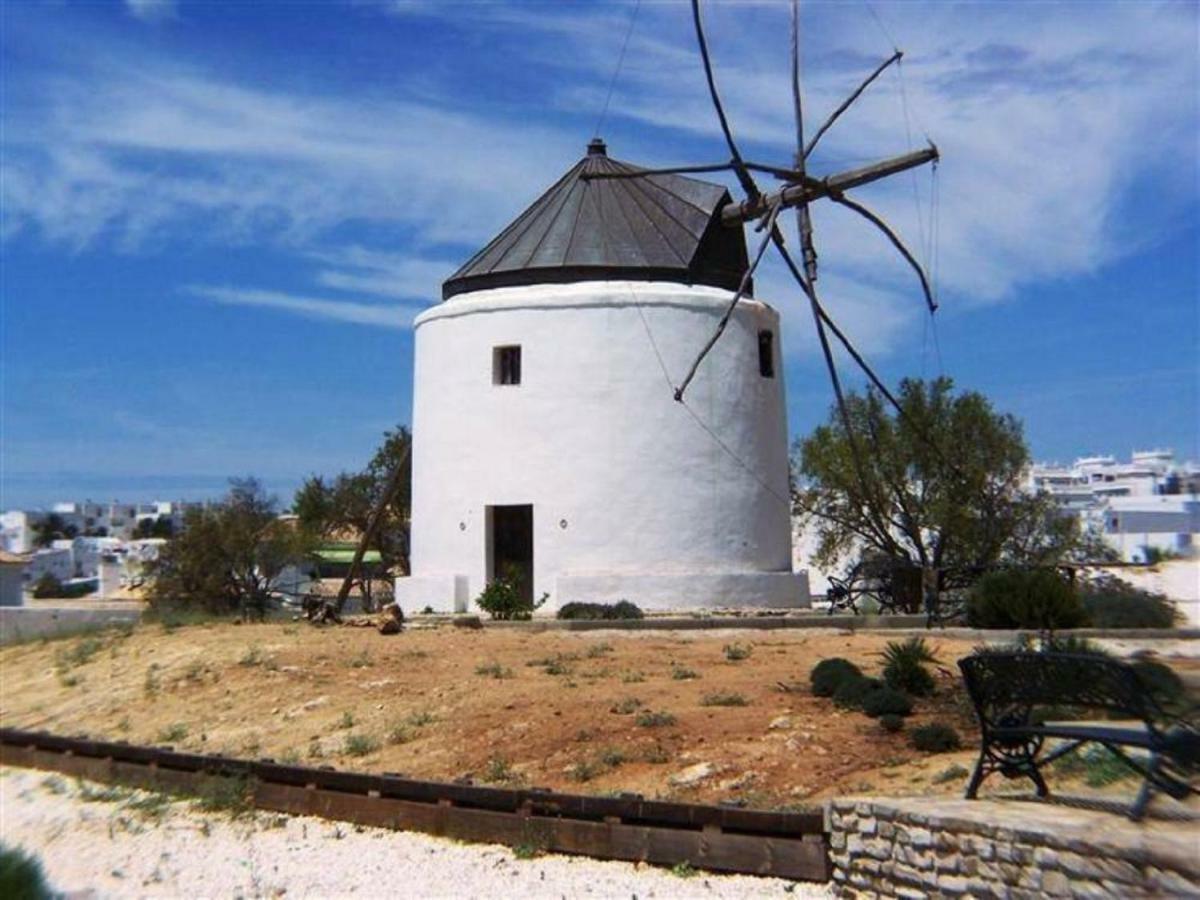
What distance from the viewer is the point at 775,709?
11914mm

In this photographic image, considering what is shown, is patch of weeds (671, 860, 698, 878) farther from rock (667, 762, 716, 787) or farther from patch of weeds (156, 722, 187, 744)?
patch of weeds (156, 722, 187, 744)

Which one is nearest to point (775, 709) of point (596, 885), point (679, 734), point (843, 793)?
point (679, 734)

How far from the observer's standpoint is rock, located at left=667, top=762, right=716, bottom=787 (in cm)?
1020

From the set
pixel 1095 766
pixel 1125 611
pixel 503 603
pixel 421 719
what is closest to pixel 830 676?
pixel 421 719

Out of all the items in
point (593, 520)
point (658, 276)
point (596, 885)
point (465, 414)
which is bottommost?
point (596, 885)

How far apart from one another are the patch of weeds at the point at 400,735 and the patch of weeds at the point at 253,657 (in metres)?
3.83

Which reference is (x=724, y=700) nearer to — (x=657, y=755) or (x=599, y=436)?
(x=657, y=755)

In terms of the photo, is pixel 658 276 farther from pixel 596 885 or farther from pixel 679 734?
pixel 596 885

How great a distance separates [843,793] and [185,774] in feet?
19.5

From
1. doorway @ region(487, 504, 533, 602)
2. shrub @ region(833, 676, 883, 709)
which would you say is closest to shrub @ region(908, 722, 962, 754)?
shrub @ region(833, 676, 883, 709)

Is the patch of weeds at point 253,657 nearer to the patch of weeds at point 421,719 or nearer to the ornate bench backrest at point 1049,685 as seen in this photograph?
the patch of weeds at point 421,719

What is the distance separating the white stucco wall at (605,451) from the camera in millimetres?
23469

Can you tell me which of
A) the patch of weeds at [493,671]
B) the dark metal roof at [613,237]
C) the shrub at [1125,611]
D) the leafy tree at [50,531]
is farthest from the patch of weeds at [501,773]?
the leafy tree at [50,531]

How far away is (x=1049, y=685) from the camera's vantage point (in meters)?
7.55
